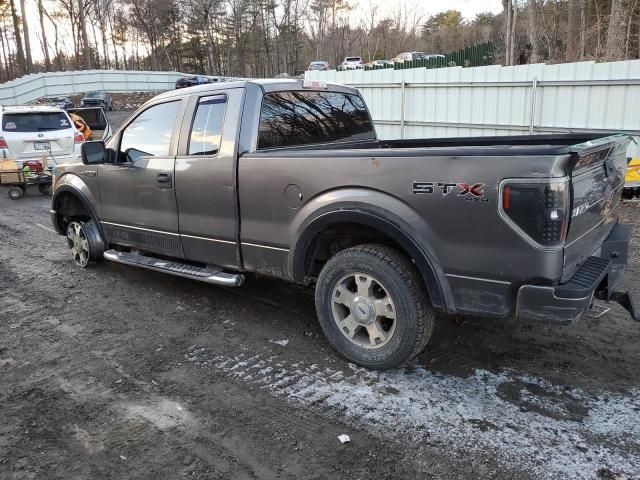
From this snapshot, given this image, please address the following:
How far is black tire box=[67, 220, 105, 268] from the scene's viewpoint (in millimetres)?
5898

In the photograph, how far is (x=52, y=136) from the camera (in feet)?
39.2

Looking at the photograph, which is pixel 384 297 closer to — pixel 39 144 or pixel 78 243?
pixel 78 243

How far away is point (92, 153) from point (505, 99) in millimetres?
8476

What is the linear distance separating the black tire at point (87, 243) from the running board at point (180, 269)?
32cm

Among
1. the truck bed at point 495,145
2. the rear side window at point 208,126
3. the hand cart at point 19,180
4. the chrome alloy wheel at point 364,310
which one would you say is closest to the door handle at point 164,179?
the rear side window at point 208,126

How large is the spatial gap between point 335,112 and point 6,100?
35.1m

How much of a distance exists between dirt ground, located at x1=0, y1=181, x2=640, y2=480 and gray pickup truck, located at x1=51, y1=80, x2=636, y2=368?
1.38 ft

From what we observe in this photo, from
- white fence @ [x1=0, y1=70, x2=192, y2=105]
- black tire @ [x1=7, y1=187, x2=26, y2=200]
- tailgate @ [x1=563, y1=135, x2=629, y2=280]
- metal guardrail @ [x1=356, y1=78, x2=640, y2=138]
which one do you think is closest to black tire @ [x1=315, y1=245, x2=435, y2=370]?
tailgate @ [x1=563, y1=135, x2=629, y2=280]

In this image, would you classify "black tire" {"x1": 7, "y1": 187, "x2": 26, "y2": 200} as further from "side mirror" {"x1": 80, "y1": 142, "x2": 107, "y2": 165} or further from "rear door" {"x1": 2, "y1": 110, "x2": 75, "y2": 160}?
"side mirror" {"x1": 80, "y1": 142, "x2": 107, "y2": 165}

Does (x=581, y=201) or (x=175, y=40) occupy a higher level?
(x=175, y=40)

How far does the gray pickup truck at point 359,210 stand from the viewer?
2896 millimetres

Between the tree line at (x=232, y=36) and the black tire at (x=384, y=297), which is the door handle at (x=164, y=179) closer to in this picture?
the black tire at (x=384, y=297)

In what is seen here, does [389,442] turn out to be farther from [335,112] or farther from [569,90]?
[569,90]

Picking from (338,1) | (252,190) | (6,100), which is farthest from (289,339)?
(338,1)
